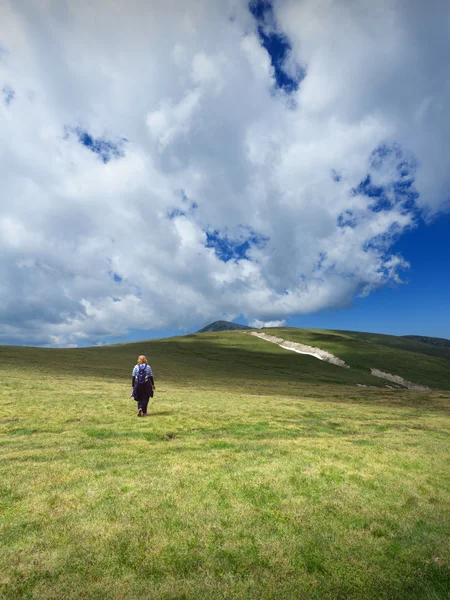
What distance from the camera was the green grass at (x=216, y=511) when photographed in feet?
23.0

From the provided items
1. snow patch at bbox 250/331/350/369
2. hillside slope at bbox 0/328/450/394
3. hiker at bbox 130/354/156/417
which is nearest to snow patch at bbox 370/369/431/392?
hillside slope at bbox 0/328/450/394

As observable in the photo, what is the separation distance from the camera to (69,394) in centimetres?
3066

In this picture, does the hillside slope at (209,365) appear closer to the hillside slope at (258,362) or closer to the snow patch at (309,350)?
the hillside slope at (258,362)

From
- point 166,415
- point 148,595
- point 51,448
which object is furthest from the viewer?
point 166,415

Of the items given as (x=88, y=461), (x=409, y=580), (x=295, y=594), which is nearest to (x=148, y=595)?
(x=295, y=594)

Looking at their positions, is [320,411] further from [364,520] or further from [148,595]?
[148,595]

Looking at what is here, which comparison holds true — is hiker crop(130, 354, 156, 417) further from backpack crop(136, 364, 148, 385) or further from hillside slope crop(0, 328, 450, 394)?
hillside slope crop(0, 328, 450, 394)

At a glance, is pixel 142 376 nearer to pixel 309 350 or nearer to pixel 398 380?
pixel 398 380

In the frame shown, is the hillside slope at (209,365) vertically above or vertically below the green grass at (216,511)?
above

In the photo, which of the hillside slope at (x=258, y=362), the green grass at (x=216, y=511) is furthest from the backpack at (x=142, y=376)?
the hillside slope at (x=258, y=362)

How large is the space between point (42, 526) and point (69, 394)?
2440cm

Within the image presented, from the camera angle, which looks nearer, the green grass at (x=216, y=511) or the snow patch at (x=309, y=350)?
the green grass at (x=216, y=511)

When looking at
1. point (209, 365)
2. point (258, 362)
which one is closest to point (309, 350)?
point (258, 362)

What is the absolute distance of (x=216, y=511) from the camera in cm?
997
